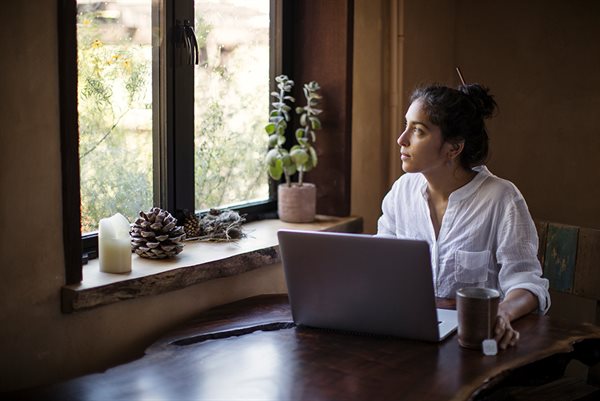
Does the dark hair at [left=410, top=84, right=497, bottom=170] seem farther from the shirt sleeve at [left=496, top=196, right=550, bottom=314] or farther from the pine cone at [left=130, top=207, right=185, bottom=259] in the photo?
the pine cone at [left=130, top=207, right=185, bottom=259]

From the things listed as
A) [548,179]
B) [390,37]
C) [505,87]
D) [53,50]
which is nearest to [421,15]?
[390,37]

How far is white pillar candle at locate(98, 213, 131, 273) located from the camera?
6.88ft

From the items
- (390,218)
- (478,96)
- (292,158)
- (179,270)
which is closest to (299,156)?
(292,158)

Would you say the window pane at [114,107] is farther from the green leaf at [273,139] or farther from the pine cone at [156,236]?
the green leaf at [273,139]

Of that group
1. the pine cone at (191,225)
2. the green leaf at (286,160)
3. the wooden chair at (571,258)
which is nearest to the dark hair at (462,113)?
the wooden chair at (571,258)

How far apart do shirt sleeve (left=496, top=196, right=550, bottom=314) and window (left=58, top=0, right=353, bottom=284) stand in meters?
0.81

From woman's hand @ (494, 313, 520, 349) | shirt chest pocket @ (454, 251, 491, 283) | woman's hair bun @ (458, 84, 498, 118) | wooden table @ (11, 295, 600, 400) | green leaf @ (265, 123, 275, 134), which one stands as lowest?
wooden table @ (11, 295, 600, 400)

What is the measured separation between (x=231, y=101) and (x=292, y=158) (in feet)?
0.96

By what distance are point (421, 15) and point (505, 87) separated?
486 millimetres

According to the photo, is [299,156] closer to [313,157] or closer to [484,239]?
[313,157]

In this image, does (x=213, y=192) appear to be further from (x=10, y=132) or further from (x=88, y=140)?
(x=10, y=132)

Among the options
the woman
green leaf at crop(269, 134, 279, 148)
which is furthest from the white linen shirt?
green leaf at crop(269, 134, 279, 148)

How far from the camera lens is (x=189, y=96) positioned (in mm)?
2541

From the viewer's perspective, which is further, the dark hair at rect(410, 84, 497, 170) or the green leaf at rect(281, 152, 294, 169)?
the green leaf at rect(281, 152, 294, 169)
